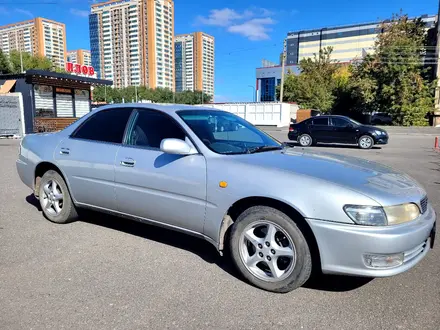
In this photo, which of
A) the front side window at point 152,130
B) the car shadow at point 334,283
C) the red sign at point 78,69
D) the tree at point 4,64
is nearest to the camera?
the car shadow at point 334,283

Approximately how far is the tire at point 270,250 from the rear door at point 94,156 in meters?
1.66

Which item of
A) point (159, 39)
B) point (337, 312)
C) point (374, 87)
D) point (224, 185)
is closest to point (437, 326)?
point (337, 312)

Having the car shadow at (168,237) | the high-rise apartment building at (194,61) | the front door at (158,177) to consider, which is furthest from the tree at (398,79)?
the high-rise apartment building at (194,61)

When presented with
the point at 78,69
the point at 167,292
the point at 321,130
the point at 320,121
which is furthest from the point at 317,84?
the point at 167,292

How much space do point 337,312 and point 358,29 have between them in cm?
11241

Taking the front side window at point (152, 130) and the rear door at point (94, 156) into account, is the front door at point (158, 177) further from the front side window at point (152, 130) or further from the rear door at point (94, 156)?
the rear door at point (94, 156)

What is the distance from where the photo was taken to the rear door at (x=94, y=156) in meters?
3.96

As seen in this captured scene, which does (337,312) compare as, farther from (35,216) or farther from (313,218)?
(35,216)

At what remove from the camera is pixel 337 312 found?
2664 millimetres

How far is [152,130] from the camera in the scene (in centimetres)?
384

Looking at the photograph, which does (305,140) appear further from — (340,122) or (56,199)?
(56,199)

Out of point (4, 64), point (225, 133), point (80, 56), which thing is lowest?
point (225, 133)

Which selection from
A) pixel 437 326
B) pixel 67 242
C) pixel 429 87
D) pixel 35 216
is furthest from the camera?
pixel 429 87

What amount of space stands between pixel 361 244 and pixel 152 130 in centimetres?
239
